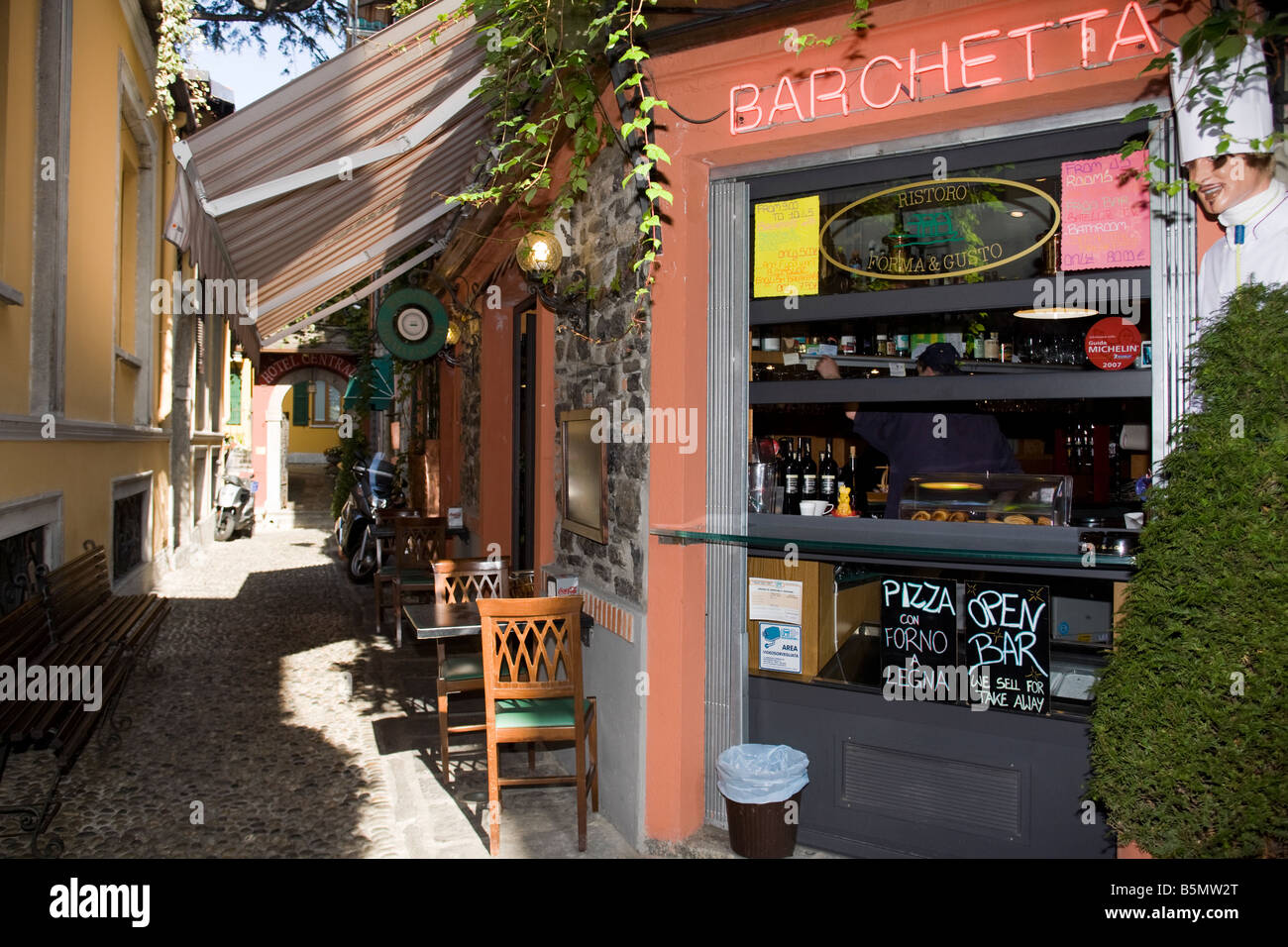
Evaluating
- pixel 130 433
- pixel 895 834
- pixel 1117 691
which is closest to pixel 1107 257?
pixel 1117 691

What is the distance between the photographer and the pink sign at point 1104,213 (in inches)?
137

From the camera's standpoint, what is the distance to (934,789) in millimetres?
3902

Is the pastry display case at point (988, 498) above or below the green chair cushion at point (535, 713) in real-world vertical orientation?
above

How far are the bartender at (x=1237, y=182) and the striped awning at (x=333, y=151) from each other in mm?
3178

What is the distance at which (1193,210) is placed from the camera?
323cm

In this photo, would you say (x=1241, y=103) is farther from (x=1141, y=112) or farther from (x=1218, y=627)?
(x=1218, y=627)

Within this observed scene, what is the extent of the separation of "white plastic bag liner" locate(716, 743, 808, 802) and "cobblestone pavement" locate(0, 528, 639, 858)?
67 centimetres

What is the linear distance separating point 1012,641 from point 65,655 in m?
4.37

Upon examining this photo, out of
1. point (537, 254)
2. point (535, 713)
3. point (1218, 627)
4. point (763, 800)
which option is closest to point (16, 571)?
point (535, 713)

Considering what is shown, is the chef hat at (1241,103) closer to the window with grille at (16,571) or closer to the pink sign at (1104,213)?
the pink sign at (1104,213)

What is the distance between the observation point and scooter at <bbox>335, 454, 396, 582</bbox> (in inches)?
469

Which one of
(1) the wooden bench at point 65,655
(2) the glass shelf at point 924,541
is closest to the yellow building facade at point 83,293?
(1) the wooden bench at point 65,655

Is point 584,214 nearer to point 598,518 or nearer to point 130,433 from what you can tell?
point 598,518

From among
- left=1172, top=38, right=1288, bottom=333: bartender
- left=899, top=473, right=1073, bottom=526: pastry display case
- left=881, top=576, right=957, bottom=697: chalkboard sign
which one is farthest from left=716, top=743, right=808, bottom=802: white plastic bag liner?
left=1172, top=38, right=1288, bottom=333: bartender
